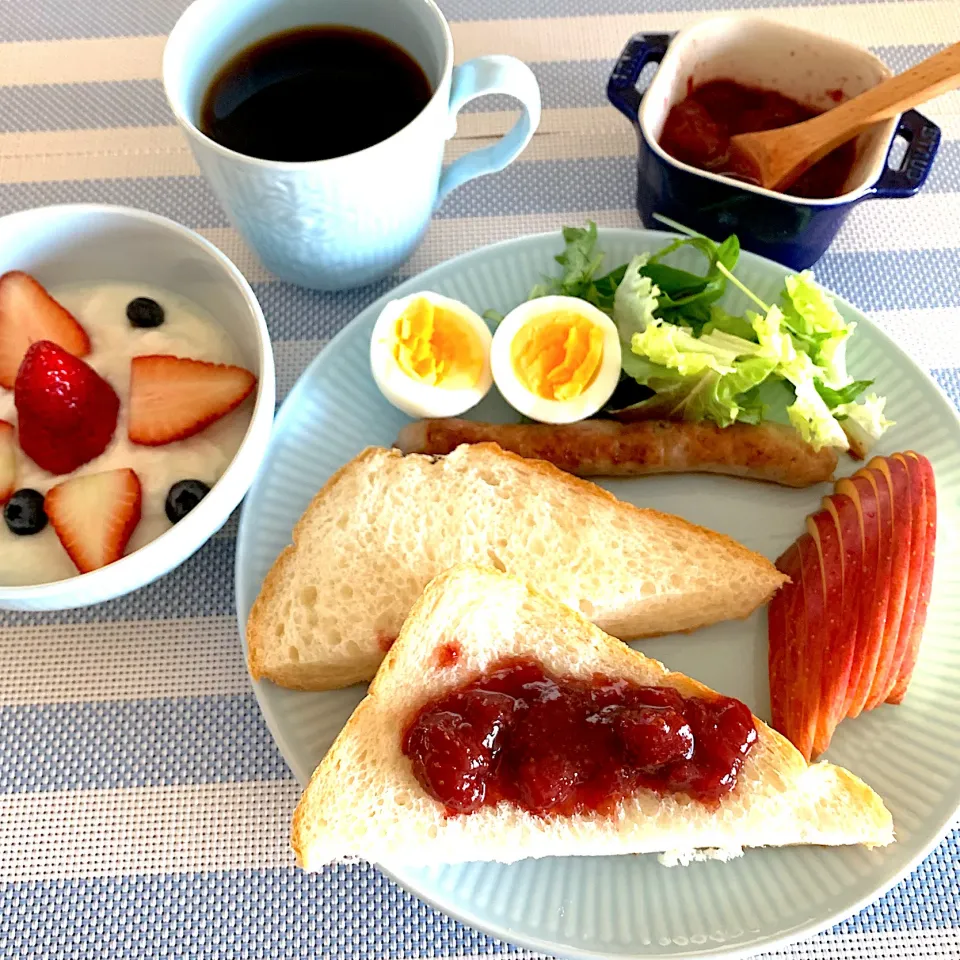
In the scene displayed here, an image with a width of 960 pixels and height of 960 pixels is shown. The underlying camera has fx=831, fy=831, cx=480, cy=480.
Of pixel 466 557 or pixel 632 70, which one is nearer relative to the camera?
pixel 466 557

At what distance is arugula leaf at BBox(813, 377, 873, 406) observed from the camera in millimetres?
1814

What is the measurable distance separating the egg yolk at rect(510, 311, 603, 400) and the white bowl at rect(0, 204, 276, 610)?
55cm

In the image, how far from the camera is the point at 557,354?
1831 millimetres

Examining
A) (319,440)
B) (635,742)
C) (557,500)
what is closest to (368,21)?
(319,440)

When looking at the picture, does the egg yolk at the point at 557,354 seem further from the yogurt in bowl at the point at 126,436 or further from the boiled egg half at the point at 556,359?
the yogurt in bowl at the point at 126,436

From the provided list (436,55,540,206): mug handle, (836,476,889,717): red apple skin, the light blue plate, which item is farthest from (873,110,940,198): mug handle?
(436,55,540,206): mug handle

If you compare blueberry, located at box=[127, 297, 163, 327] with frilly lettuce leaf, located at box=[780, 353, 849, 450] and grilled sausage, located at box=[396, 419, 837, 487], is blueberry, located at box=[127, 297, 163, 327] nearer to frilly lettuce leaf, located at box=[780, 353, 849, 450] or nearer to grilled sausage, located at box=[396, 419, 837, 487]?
grilled sausage, located at box=[396, 419, 837, 487]

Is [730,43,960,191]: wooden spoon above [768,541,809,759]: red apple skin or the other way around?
above

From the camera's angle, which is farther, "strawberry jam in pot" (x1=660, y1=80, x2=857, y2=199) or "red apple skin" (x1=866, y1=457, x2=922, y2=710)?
"strawberry jam in pot" (x1=660, y1=80, x2=857, y2=199)

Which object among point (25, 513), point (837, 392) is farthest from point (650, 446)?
point (25, 513)

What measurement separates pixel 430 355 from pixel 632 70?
0.80 meters

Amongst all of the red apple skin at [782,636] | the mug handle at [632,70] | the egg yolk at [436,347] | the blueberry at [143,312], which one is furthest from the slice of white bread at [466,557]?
the mug handle at [632,70]

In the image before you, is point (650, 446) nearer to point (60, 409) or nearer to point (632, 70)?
point (632, 70)

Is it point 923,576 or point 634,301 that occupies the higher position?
point 634,301
